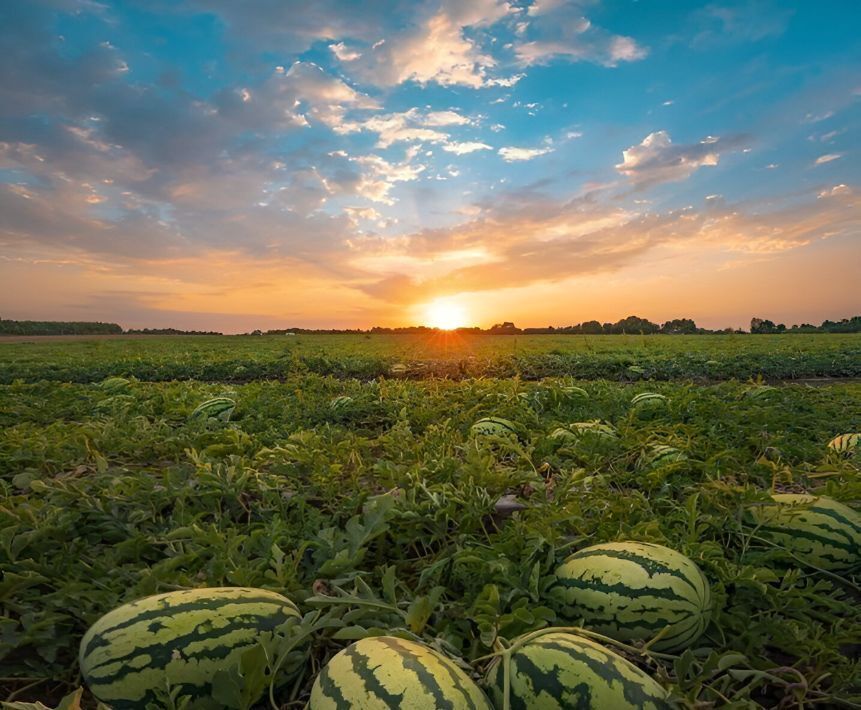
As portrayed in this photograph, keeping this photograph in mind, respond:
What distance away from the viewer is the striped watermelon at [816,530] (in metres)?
2.48

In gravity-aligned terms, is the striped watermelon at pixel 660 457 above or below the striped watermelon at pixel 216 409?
below

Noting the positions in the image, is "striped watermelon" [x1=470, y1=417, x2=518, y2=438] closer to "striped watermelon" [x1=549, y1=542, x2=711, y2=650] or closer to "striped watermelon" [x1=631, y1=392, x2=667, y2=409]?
"striped watermelon" [x1=631, y1=392, x2=667, y2=409]

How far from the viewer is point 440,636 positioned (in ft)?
5.66

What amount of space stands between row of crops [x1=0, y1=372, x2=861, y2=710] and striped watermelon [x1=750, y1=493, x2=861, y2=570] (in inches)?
1.0

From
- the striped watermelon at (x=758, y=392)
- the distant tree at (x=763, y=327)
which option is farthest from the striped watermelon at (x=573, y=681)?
the distant tree at (x=763, y=327)

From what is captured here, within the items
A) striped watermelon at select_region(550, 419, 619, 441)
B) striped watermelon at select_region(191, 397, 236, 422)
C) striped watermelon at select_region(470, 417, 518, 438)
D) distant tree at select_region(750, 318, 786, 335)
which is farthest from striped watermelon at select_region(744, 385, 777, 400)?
distant tree at select_region(750, 318, 786, 335)

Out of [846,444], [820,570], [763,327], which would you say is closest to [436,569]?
[820,570]

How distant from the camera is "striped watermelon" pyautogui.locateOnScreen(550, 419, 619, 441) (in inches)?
150

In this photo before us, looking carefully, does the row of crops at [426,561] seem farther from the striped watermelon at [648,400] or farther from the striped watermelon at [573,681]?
the striped watermelon at [648,400]

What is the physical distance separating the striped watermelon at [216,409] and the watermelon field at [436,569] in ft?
1.43

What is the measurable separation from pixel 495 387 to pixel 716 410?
2269mm

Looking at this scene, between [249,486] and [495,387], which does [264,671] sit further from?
[495,387]

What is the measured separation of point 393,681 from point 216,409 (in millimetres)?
4490

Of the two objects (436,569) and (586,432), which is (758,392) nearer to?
(586,432)
